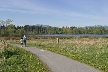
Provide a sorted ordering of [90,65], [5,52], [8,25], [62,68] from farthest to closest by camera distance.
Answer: [8,25]
[5,52]
[90,65]
[62,68]

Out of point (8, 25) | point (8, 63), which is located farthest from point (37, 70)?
point (8, 25)


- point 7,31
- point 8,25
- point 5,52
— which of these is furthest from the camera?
point 8,25

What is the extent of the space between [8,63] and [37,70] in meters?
3.41

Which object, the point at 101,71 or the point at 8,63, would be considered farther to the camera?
the point at 8,63

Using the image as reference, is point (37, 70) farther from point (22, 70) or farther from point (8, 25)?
point (8, 25)

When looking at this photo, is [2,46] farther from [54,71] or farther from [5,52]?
[54,71]

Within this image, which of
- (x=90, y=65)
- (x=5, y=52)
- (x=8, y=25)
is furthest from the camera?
(x=8, y=25)

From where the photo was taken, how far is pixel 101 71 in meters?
14.1

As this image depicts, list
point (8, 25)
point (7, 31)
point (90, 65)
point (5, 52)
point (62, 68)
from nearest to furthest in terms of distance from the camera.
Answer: point (62, 68), point (90, 65), point (5, 52), point (7, 31), point (8, 25)

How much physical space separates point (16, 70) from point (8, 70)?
1.59 feet

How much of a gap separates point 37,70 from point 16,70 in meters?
1.27

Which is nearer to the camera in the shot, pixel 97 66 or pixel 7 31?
pixel 97 66

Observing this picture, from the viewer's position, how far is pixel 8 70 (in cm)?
1433

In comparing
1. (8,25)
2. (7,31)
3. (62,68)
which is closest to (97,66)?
(62,68)
